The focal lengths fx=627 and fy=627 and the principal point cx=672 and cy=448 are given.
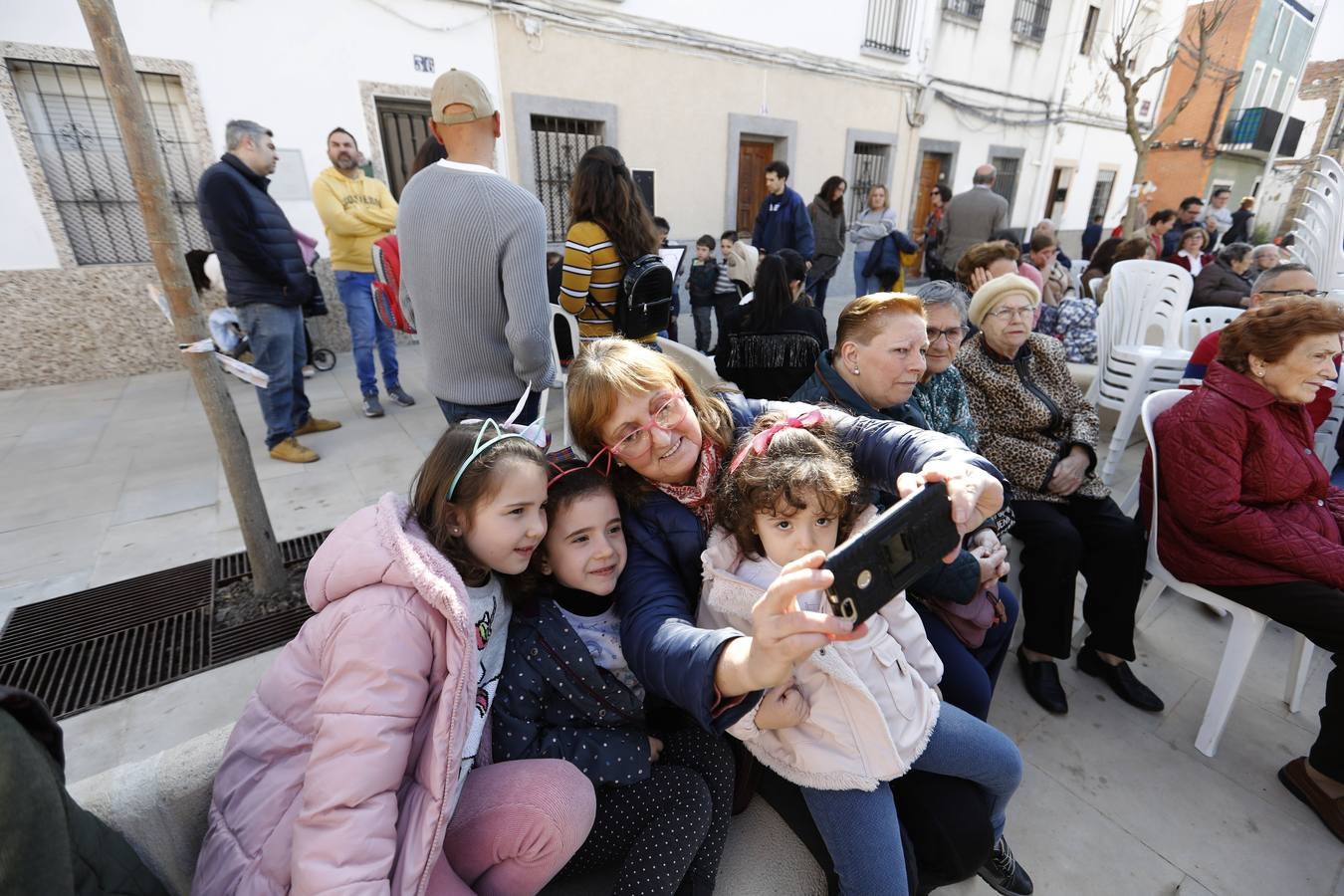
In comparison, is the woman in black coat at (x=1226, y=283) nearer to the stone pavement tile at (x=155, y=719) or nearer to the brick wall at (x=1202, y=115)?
the stone pavement tile at (x=155, y=719)

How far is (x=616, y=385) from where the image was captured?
1.45 meters

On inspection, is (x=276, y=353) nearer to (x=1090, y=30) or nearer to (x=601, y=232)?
(x=601, y=232)

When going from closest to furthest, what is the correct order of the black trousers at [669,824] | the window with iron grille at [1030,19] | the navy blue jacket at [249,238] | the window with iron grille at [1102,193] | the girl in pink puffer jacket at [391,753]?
the girl in pink puffer jacket at [391,753]
the black trousers at [669,824]
the navy blue jacket at [249,238]
the window with iron grille at [1030,19]
the window with iron grille at [1102,193]

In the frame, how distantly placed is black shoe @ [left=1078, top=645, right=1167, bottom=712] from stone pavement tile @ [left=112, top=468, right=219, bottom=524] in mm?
4396

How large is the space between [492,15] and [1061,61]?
40.7 ft

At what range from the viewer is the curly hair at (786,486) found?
52.3 inches

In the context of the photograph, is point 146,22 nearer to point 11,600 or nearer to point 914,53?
point 11,600

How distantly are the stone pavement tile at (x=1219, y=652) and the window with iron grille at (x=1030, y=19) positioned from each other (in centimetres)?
1287

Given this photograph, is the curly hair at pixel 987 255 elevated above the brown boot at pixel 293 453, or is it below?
above

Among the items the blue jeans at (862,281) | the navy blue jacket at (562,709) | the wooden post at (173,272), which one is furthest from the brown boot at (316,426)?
the blue jeans at (862,281)

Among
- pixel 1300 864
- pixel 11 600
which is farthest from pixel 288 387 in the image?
pixel 1300 864

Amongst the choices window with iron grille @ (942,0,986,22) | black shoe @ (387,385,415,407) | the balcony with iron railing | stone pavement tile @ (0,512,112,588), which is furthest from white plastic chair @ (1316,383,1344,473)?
the balcony with iron railing

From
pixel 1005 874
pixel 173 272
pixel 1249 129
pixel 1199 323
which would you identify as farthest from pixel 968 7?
pixel 1249 129

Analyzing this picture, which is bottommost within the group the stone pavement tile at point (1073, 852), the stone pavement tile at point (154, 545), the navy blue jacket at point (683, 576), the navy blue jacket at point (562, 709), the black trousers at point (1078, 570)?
the stone pavement tile at point (1073, 852)
